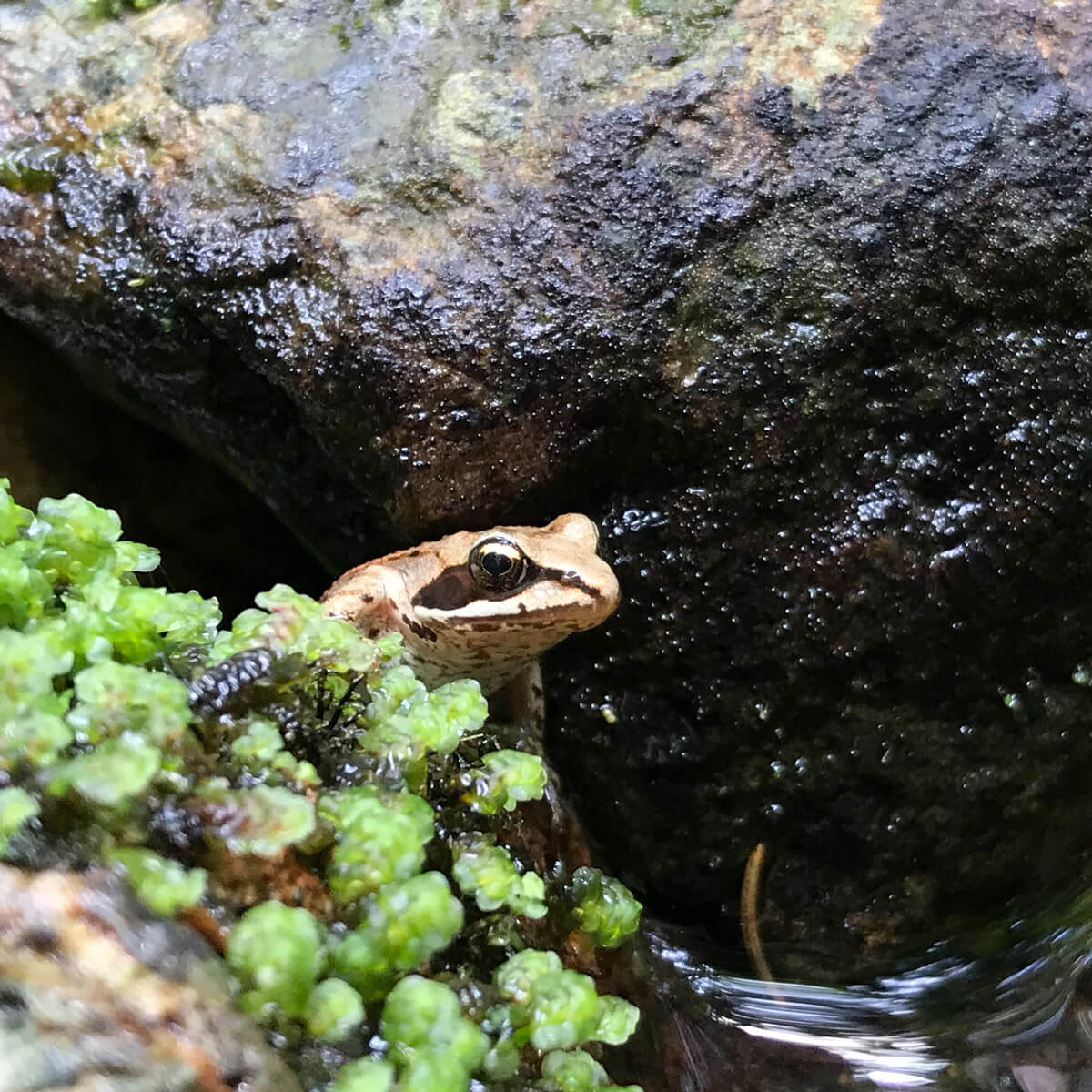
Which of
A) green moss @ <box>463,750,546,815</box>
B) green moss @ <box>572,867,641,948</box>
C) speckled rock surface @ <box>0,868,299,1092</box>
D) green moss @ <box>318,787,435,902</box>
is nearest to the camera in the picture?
speckled rock surface @ <box>0,868,299,1092</box>

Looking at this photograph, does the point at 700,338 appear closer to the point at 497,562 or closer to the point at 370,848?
the point at 497,562

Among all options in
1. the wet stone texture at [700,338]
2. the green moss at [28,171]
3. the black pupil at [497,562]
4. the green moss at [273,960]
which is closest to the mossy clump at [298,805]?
the green moss at [273,960]

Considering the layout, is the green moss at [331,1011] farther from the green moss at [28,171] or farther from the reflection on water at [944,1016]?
the green moss at [28,171]

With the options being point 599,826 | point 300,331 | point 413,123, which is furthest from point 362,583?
point 413,123

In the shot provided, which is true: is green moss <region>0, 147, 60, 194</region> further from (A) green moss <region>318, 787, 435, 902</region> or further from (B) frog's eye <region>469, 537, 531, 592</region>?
(A) green moss <region>318, 787, 435, 902</region>

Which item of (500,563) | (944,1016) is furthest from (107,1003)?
(944,1016)

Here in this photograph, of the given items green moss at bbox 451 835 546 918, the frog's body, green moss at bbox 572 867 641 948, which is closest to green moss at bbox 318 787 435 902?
green moss at bbox 451 835 546 918

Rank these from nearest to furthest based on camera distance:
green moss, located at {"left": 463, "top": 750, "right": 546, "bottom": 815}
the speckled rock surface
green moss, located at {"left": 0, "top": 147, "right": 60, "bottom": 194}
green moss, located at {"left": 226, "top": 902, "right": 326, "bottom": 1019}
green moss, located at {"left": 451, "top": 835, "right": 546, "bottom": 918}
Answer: the speckled rock surface < green moss, located at {"left": 226, "top": 902, "right": 326, "bottom": 1019} < green moss, located at {"left": 451, "top": 835, "right": 546, "bottom": 918} < green moss, located at {"left": 463, "top": 750, "right": 546, "bottom": 815} < green moss, located at {"left": 0, "top": 147, "right": 60, "bottom": 194}
